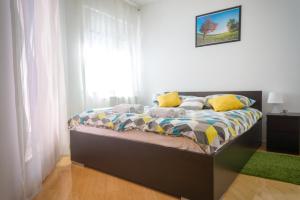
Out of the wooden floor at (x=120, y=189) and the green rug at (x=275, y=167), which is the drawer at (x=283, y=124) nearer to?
the green rug at (x=275, y=167)

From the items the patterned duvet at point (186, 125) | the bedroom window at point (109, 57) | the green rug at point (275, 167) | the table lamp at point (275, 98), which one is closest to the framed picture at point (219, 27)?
the table lamp at point (275, 98)

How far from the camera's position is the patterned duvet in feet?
5.13

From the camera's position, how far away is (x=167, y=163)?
5.71 ft

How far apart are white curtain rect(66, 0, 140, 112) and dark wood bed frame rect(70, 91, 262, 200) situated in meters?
1.10

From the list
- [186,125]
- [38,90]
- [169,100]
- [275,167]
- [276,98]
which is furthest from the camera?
[169,100]

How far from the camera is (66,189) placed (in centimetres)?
196

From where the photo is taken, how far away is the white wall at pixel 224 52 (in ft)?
9.85

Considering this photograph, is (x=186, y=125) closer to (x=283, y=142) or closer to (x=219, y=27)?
(x=283, y=142)

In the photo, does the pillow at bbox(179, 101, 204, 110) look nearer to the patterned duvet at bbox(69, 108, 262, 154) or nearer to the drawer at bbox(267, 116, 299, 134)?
the patterned duvet at bbox(69, 108, 262, 154)

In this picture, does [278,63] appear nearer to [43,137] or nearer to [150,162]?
[150,162]

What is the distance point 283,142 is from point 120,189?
7.71 feet

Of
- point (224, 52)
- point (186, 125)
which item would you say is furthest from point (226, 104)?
point (186, 125)

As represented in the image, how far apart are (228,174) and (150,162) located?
2.41ft

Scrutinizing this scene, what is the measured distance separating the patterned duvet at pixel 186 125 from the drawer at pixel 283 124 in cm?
54
